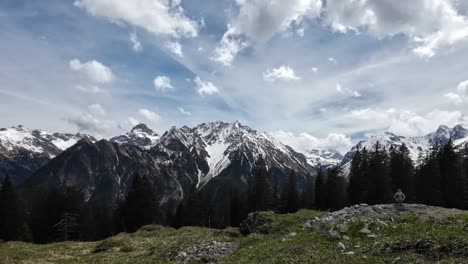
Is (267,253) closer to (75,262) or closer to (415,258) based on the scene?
(415,258)

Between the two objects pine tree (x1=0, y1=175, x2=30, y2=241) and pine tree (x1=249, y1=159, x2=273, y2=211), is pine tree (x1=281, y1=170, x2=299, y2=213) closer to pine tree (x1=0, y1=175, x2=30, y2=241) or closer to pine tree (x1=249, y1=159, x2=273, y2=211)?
pine tree (x1=249, y1=159, x2=273, y2=211)

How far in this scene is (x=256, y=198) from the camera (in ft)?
298

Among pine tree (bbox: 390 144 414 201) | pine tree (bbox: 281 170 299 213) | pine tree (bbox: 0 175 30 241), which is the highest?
pine tree (bbox: 390 144 414 201)

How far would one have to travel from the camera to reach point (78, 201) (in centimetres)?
8006

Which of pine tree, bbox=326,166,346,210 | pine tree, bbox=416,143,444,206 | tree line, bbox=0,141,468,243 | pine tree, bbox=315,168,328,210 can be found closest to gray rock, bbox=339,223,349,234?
tree line, bbox=0,141,468,243

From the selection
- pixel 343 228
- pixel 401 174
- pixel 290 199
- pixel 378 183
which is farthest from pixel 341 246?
Result: pixel 290 199

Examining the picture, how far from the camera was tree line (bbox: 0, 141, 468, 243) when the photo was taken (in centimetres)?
7238

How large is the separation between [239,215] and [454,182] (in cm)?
4694

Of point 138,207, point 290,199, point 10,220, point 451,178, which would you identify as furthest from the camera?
point 290,199


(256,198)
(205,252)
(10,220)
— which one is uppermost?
(256,198)

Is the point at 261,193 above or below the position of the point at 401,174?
below

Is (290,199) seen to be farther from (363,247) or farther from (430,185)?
(363,247)

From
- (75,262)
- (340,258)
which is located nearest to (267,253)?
(340,258)

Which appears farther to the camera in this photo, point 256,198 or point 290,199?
point 290,199
